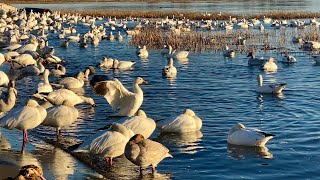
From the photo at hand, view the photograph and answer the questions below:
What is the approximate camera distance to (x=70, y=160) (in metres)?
10.4

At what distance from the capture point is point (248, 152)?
1123cm

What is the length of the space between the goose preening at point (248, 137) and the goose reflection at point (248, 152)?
79mm

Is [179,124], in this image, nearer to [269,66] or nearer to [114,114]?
[114,114]

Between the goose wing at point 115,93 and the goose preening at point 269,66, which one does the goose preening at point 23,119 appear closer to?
the goose wing at point 115,93

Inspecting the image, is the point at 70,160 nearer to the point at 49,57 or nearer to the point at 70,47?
the point at 49,57

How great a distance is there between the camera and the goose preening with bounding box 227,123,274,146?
1116cm

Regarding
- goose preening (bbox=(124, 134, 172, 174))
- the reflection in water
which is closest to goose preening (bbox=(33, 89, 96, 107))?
the reflection in water

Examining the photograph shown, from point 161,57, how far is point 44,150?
17778 millimetres

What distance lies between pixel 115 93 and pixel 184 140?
2.71m

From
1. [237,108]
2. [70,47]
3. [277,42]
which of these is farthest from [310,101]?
[70,47]

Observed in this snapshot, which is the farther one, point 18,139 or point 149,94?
point 149,94

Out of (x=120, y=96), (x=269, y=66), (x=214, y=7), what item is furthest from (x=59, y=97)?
(x=214, y=7)

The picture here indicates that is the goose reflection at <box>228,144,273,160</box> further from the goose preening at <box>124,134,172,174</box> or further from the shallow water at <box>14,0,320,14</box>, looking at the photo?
the shallow water at <box>14,0,320,14</box>

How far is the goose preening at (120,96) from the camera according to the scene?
14.0 meters
